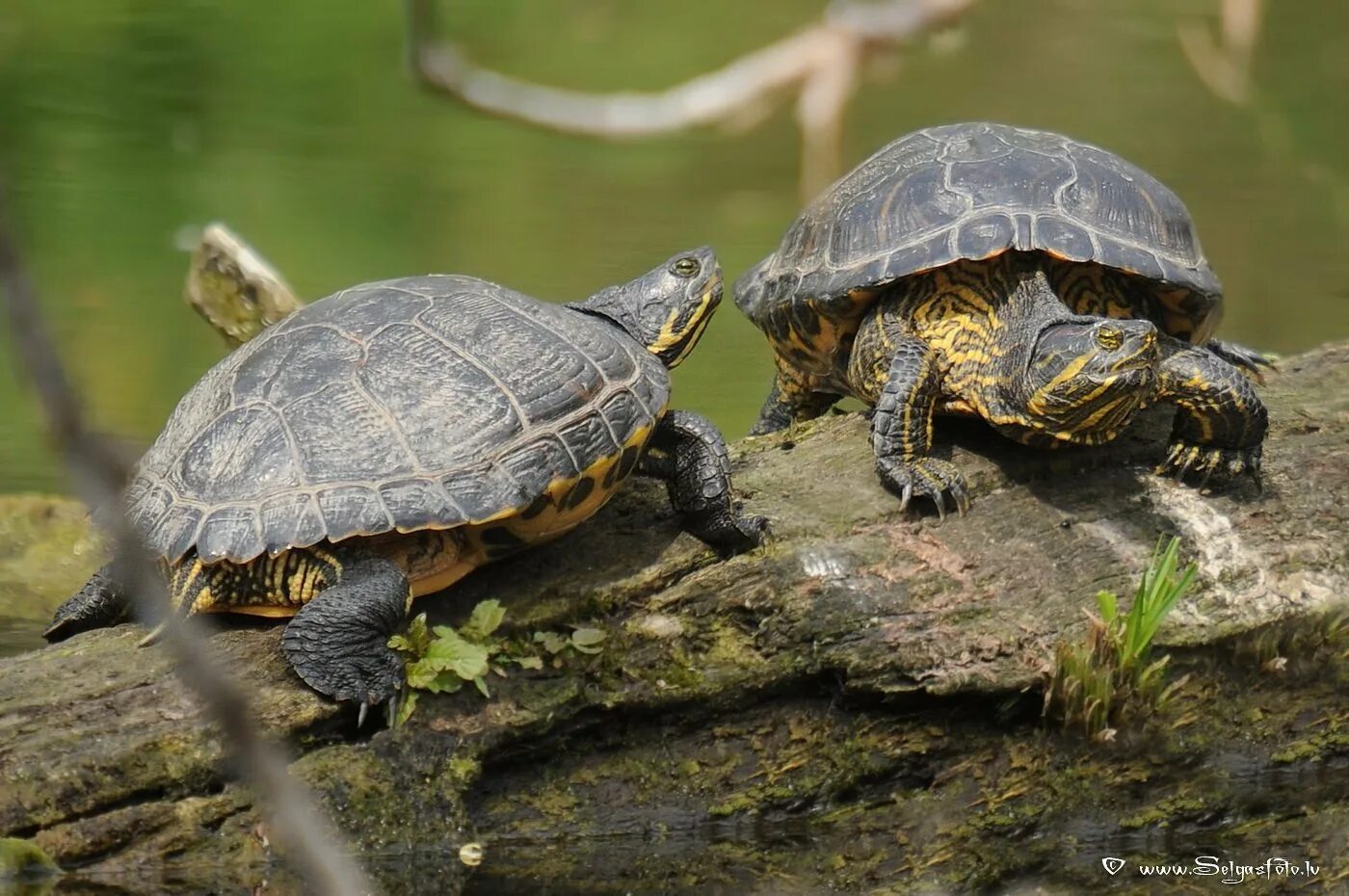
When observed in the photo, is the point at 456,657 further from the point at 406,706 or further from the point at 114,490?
the point at 114,490

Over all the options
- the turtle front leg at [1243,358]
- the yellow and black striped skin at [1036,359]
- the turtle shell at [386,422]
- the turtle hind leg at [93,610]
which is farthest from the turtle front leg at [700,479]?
the turtle front leg at [1243,358]

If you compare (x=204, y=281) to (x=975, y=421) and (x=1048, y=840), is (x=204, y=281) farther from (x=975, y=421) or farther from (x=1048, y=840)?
(x=1048, y=840)

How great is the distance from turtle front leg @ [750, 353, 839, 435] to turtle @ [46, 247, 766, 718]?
54.2 inches

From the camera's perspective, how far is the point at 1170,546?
166 inches

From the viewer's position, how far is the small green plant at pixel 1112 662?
4.18 m

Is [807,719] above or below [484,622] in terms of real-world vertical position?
below

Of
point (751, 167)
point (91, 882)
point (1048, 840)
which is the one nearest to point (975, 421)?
point (1048, 840)

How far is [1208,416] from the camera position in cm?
457

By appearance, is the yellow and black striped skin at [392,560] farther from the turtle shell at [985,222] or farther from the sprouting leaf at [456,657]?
the turtle shell at [985,222]

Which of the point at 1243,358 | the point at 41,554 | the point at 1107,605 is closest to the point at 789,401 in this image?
the point at 1243,358

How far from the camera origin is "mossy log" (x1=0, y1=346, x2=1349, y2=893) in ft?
12.0

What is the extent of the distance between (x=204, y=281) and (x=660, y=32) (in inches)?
367

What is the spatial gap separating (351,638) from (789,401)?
2641 millimetres

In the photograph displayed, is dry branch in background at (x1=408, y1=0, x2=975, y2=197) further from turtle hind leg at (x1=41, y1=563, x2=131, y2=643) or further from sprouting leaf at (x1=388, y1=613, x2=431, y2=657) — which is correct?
turtle hind leg at (x1=41, y1=563, x2=131, y2=643)
